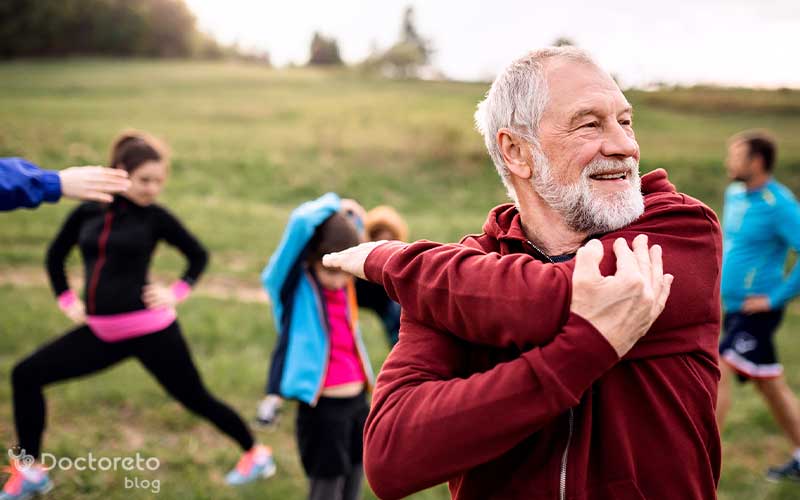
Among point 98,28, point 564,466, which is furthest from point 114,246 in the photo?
point 98,28

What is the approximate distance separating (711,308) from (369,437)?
3.01 feet

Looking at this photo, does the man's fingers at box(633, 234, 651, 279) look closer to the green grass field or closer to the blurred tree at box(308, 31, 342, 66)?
the green grass field

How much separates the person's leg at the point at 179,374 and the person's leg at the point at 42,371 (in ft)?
0.94

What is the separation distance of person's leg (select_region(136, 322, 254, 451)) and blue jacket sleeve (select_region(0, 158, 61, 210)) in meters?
1.74

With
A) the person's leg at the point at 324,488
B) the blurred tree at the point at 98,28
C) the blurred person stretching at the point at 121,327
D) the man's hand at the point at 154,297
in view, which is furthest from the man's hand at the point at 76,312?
the blurred tree at the point at 98,28

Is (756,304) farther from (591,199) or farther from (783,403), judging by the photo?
(591,199)

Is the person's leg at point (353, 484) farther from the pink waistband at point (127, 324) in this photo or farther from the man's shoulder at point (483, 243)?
the man's shoulder at point (483, 243)

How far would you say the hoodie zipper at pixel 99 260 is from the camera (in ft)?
14.3

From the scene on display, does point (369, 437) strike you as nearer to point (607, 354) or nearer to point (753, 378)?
point (607, 354)

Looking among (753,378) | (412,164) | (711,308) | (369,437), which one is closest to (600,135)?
(711,308)

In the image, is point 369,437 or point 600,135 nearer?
point 369,437

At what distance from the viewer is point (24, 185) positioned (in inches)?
112

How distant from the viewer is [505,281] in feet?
4.81

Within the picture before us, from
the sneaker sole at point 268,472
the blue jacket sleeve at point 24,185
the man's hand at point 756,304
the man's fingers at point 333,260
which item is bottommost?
the sneaker sole at point 268,472
